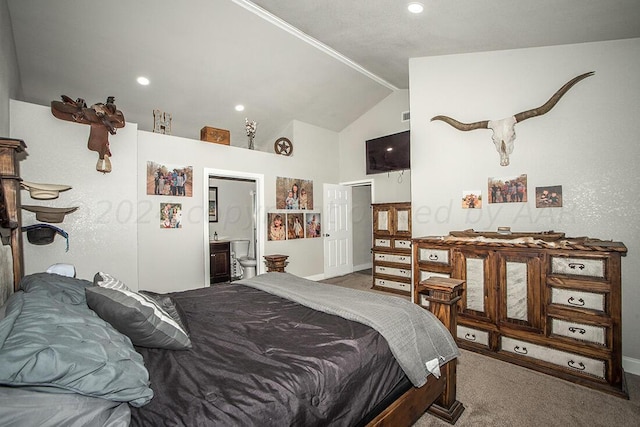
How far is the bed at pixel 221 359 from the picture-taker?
0.85m

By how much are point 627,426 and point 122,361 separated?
288 centimetres

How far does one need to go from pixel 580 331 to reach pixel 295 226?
4.38m

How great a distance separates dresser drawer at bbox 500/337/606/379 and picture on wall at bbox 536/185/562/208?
4.61 feet

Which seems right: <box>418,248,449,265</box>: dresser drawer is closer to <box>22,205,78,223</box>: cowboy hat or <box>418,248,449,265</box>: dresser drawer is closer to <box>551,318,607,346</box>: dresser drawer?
<box>551,318,607,346</box>: dresser drawer

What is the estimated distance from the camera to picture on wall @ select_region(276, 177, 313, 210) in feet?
18.3

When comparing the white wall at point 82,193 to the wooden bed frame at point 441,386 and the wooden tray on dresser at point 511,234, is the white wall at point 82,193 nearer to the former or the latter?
the wooden bed frame at point 441,386

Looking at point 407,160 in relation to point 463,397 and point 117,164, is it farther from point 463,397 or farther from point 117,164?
point 117,164

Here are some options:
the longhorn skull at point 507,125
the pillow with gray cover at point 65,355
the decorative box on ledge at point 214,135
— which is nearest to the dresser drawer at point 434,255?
the longhorn skull at point 507,125

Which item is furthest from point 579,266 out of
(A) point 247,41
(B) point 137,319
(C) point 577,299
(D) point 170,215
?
(D) point 170,215

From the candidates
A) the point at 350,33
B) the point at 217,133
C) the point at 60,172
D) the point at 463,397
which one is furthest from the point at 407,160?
the point at 60,172

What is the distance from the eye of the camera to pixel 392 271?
204 inches

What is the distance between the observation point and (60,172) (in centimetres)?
324

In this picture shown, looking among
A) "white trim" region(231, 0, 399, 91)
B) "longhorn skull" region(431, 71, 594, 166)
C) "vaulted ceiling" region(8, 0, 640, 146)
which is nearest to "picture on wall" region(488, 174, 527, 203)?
"longhorn skull" region(431, 71, 594, 166)

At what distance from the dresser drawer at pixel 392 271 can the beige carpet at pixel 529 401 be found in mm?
2383
